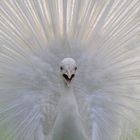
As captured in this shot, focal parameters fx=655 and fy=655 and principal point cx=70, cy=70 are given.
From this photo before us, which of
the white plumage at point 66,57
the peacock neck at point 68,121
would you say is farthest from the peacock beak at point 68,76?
the white plumage at point 66,57

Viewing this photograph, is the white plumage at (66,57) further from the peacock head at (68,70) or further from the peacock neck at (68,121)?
the peacock head at (68,70)

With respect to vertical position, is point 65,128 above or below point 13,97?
below

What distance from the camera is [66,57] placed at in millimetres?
3600

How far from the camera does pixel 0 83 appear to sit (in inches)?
147

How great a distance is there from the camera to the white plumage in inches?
141

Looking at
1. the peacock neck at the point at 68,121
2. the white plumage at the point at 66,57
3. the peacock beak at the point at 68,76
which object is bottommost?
the peacock neck at the point at 68,121

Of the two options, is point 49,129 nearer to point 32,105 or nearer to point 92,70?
point 32,105

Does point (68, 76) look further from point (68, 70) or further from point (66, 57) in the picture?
point (66, 57)

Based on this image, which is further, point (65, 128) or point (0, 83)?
point (0, 83)

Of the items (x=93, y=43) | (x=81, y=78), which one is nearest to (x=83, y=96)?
(x=81, y=78)

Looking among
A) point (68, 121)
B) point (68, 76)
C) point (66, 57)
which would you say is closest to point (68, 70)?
point (68, 76)

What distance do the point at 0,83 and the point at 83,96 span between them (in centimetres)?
51

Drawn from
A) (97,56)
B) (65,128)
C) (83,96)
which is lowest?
(65,128)

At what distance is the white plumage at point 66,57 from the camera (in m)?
3.59
